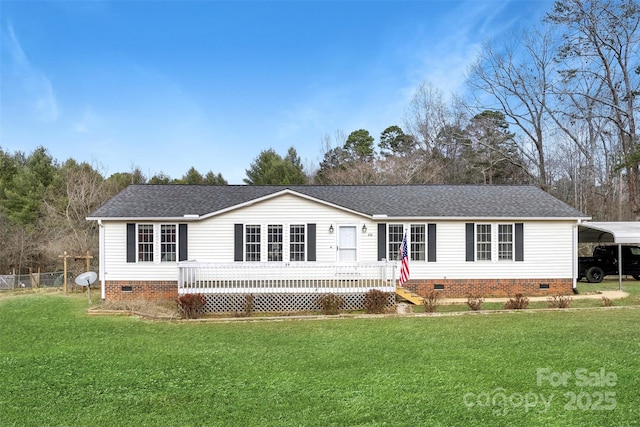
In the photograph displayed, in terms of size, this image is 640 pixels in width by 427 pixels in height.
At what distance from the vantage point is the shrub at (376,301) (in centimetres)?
1238

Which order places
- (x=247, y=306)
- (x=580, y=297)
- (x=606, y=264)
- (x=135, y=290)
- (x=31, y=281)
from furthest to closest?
(x=31, y=281) < (x=606, y=264) < (x=135, y=290) < (x=580, y=297) < (x=247, y=306)

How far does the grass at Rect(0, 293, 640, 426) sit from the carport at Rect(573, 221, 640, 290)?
6.52 m

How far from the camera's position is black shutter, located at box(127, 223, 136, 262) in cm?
1516

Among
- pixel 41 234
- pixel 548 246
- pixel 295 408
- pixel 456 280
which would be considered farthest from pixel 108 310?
pixel 41 234

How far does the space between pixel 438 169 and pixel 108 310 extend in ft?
93.6

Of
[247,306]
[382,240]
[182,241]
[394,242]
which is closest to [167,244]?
[182,241]

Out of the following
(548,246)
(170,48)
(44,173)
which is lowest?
(548,246)

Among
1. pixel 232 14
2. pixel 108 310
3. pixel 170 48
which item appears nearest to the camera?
pixel 108 310

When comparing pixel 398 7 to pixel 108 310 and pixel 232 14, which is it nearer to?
pixel 232 14

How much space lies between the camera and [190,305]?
1209 centimetres

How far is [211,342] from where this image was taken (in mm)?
9031

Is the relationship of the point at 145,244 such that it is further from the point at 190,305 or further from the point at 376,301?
the point at 376,301

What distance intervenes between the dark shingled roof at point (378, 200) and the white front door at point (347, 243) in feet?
2.68

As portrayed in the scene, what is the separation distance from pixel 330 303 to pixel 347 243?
3556 mm
